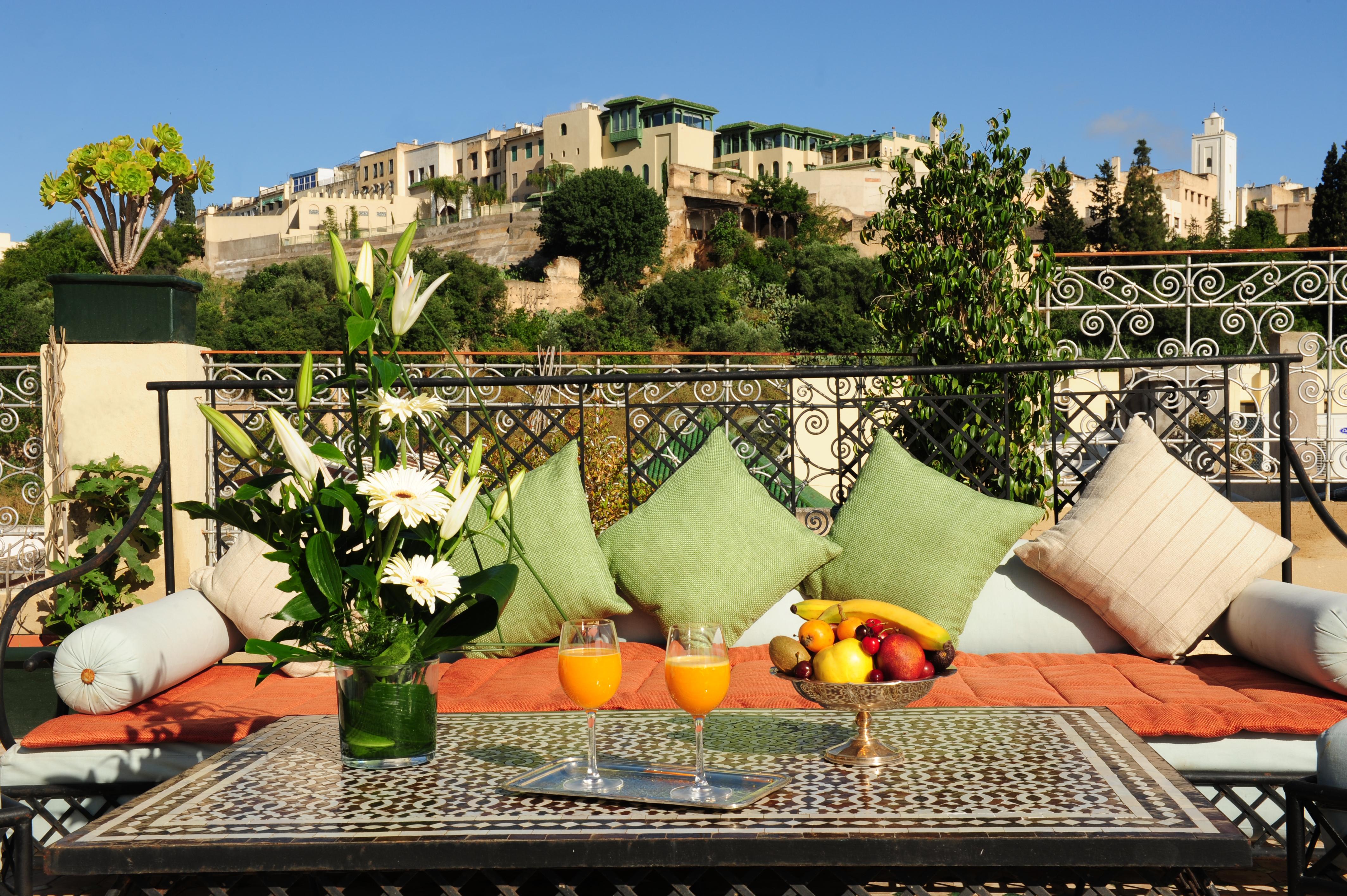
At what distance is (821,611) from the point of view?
1674 millimetres

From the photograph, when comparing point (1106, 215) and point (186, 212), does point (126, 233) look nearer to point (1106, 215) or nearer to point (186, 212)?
point (1106, 215)

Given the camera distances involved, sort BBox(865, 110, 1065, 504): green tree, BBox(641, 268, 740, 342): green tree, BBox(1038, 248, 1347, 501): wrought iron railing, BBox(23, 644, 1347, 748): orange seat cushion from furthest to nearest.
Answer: BBox(641, 268, 740, 342): green tree < BBox(1038, 248, 1347, 501): wrought iron railing < BBox(865, 110, 1065, 504): green tree < BBox(23, 644, 1347, 748): orange seat cushion

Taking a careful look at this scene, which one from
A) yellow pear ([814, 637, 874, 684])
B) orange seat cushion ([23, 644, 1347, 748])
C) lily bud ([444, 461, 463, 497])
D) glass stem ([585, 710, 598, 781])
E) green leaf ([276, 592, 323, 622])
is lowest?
orange seat cushion ([23, 644, 1347, 748])

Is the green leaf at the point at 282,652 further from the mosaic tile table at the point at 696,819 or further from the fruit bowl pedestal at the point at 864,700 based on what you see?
the fruit bowl pedestal at the point at 864,700

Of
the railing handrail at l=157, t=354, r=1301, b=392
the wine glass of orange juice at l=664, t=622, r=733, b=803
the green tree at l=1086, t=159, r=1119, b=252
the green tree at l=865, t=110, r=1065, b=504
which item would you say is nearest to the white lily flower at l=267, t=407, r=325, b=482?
the wine glass of orange juice at l=664, t=622, r=733, b=803

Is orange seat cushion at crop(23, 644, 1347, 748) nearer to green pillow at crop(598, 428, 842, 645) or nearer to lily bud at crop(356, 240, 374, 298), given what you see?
green pillow at crop(598, 428, 842, 645)

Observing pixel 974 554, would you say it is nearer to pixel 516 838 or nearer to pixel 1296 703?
pixel 1296 703

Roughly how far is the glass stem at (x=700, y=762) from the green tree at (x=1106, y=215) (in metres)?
40.7

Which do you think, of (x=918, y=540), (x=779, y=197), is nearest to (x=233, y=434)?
(x=918, y=540)

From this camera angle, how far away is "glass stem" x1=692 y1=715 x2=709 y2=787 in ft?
4.31

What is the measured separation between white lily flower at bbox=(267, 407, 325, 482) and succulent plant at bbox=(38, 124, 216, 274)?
3120 millimetres

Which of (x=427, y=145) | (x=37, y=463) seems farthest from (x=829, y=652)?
(x=427, y=145)

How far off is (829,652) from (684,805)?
0.32 meters

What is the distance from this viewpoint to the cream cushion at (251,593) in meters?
2.49
